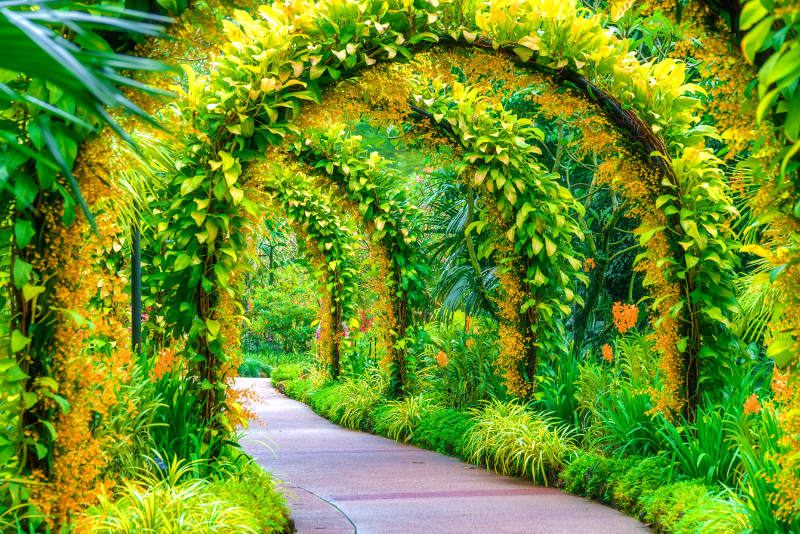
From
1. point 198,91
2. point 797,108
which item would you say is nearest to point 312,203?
point 198,91

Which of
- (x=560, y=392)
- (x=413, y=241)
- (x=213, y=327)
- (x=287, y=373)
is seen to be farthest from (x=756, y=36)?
(x=287, y=373)

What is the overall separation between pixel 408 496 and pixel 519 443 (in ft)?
3.86

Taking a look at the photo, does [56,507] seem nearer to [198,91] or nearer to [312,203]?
[198,91]

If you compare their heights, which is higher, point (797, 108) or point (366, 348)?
point (797, 108)

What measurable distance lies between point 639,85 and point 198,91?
3135 mm

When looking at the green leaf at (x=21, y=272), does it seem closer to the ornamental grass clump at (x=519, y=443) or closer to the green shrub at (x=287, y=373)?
the ornamental grass clump at (x=519, y=443)

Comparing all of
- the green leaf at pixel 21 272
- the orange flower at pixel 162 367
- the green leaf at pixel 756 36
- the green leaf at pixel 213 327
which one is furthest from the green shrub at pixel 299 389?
the green leaf at pixel 756 36

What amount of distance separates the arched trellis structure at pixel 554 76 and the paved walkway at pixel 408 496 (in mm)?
1154

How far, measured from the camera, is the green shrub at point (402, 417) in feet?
27.3

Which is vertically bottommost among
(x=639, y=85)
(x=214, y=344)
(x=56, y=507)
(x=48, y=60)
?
(x=56, y=507)

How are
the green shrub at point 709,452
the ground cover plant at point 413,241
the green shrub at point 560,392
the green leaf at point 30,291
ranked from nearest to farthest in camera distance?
the ground cover plant at point 413,241 < the green leaf at point 30,291 < the green shrub at point 709,452 < the green shrub at point 560,392

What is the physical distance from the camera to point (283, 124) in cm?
456

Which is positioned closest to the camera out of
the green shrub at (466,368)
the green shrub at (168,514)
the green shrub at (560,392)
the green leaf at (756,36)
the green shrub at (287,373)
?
the green leaf at (756,36)

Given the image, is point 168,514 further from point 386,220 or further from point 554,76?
point 386,220
